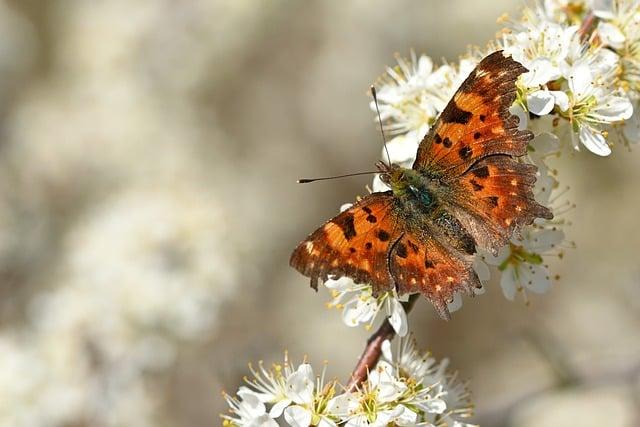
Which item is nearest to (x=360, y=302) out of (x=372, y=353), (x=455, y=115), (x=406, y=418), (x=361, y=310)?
(x=361, y=310)

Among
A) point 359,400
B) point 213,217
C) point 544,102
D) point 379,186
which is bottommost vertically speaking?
point 359,400

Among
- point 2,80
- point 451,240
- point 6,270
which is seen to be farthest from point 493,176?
point 2,80

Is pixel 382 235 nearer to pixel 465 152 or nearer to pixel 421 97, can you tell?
pixel 465 152

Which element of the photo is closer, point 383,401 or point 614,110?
point 383,401

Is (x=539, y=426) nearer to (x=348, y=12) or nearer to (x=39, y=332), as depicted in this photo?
(x=39, y=332)

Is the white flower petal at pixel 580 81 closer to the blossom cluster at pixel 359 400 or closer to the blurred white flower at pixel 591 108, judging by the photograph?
the blurred white flower at pixel 591 108

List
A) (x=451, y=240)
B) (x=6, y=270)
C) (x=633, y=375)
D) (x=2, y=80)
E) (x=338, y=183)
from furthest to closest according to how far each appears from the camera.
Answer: (x=2, y=80), (x=338, y=183), (x=6, y=270), (x=633, y=375), (x=451, y=240)
